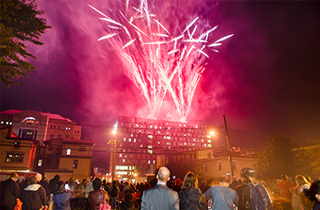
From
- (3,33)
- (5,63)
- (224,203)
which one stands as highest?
(3,33)

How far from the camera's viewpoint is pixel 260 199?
13.5 feet

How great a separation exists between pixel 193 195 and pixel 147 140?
117m

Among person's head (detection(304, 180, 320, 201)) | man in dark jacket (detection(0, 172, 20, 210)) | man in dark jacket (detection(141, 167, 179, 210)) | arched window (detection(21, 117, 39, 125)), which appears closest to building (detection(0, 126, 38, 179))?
arched window (detection(21, 117, 39, 125))

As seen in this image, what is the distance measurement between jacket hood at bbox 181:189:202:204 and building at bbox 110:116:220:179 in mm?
90787

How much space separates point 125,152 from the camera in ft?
343

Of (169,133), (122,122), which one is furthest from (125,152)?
(169,133)

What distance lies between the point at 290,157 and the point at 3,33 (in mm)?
38442

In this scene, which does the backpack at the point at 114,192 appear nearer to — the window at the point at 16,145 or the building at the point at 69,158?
the building at the point at 69,158

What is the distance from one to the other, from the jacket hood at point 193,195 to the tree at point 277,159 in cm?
3264

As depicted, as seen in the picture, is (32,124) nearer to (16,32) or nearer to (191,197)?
(16,32)

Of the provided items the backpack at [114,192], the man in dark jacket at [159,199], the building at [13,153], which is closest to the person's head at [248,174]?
the man in dark jacket at [159,199]

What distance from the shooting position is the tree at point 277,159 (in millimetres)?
29688

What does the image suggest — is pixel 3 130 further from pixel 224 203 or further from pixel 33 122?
pixel 224 203

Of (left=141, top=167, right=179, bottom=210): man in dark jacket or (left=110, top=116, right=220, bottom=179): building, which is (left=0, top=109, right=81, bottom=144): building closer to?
(left=110, top=116, right=220, bottom=179): building
